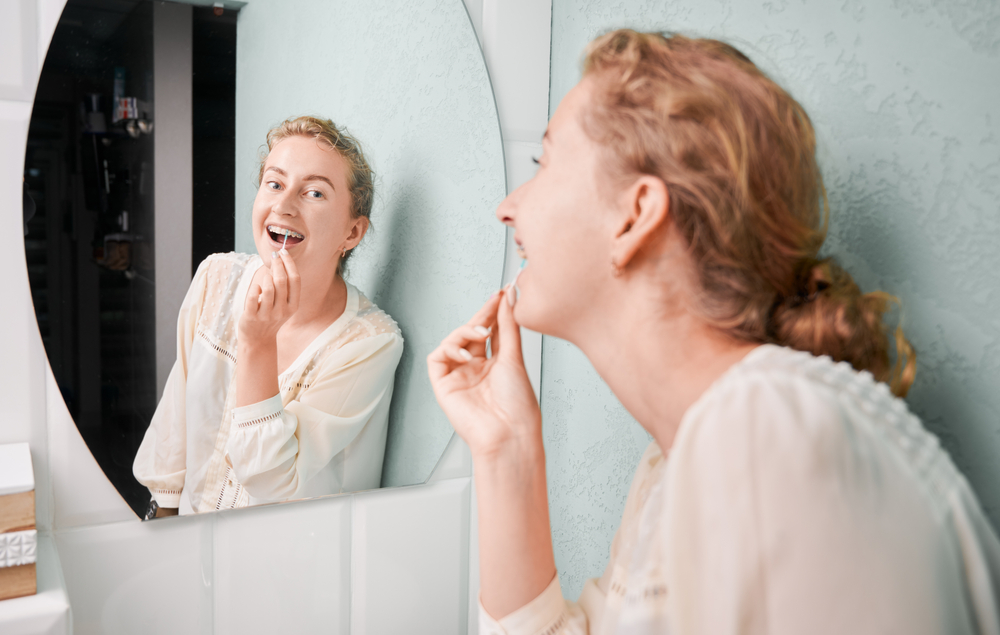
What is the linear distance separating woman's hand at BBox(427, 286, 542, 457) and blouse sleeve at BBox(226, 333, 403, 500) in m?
0.18

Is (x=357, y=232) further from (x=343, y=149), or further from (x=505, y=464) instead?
(x=505, y=464)

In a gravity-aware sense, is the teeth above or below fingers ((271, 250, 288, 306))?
above

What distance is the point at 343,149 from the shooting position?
0.90 m

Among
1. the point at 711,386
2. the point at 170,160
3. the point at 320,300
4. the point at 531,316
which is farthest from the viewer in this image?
the point at 320,300

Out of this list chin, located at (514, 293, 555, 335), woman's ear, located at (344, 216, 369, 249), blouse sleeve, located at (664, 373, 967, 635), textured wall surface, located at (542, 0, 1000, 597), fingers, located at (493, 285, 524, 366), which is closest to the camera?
blouse sleeve, located at (664, 373, 967, 635)

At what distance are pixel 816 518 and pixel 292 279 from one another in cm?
68

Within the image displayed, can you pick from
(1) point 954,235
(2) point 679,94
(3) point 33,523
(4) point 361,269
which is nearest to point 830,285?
(1) point 954,235

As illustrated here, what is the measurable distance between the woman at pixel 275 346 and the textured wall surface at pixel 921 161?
0.51 meters

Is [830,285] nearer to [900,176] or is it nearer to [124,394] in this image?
[900,176]

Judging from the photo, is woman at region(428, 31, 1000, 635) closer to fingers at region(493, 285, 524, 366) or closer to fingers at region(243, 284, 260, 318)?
fingers at region(493, 285, 524, 366)

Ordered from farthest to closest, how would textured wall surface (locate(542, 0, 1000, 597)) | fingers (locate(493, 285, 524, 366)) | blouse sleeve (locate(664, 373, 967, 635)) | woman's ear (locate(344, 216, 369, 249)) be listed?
woman's ear (locate(344, 216, 369, 249)) → fingers (locate(493, 285, 524, 366)) → textured wall surface (locate(542, 0, 1000, 597)) → blouse sleeve (locate(664, 373, 967, 635))

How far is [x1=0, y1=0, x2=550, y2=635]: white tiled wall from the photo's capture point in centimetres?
79

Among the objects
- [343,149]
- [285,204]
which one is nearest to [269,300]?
[285,204]

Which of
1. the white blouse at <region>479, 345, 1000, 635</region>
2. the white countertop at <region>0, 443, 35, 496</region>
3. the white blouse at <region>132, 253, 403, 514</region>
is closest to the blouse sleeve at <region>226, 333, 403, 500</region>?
the white blouse at <region>132, 253, 403, 514</region>
